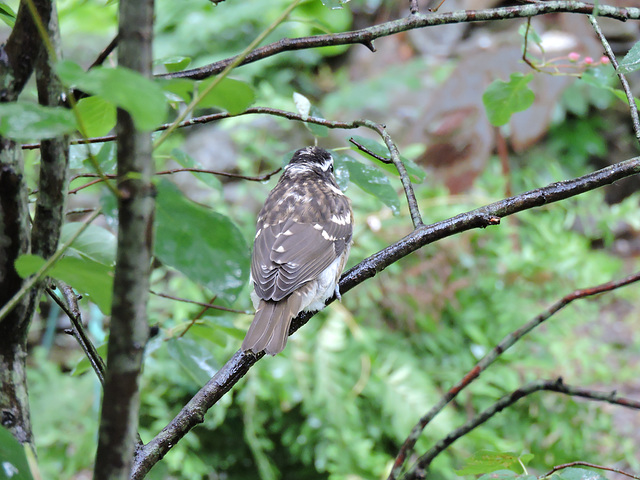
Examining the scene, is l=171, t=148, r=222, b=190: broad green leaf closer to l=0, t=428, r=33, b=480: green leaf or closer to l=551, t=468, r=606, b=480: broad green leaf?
l=0, t=428, r=33, b=480: green leaf

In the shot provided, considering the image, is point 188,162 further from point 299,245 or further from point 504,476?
point 299,245

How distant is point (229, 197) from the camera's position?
247 inches

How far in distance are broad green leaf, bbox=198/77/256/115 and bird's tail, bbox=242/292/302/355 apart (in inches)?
30.5

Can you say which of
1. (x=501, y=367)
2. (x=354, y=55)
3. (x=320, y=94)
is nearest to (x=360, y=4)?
(x=354, y=55)

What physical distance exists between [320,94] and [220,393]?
697 cm

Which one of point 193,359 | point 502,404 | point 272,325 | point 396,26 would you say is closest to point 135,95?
point 396,26

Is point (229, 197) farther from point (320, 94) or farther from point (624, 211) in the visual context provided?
point (624, 211)

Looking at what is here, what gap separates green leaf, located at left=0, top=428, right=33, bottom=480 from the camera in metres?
0.67

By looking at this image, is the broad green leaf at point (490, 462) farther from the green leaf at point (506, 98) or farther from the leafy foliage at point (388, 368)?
the leafy foliage at point (388, 368)

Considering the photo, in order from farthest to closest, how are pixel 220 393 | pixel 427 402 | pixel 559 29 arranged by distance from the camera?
pixel 559 29 → pixel 427 402 → pixel 220 393

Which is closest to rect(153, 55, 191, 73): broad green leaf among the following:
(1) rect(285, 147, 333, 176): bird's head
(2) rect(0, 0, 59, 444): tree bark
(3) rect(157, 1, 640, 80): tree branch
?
(3) rect(157, 1, 640, 80): tree branch

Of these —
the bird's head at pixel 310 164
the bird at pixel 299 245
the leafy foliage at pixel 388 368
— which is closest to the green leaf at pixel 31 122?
the bird at pixel 299 245

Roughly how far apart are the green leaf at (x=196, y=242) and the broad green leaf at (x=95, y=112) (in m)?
0.33

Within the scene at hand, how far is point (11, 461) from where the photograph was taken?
0.67 metres
